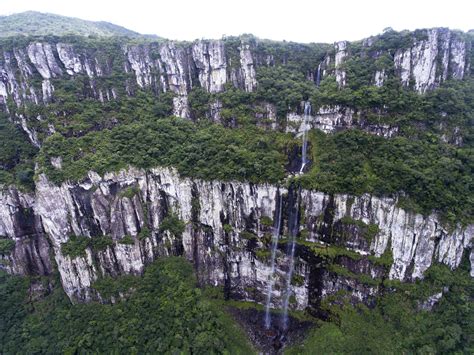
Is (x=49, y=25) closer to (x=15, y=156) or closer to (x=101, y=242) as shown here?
(x=15, y=156)

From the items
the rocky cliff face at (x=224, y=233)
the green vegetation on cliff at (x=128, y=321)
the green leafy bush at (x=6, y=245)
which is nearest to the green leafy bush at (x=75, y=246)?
the rocky cliff face at (x=224, y=233)

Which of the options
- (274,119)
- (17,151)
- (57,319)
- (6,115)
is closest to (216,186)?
(274,119)

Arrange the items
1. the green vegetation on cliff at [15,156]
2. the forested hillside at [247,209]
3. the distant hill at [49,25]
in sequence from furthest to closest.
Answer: the distant hill at [49,25], the green vegetation on cliff at [15,156], the forested hillside at [247,209]

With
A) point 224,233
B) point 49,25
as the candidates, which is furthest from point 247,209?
point 49,25

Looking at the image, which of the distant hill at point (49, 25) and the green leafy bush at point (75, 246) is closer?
the green leafy bush at point (75, 246)

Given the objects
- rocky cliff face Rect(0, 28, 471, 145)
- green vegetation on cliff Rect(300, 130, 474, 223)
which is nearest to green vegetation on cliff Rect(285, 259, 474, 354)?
green vegetation on cliff Rect(300, 130, 474, 223)

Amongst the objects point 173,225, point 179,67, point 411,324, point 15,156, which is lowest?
point 411,324

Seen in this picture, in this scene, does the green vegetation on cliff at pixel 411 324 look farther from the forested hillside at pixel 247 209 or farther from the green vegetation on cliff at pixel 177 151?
the green vegetation on cliff at pixel 177 151
